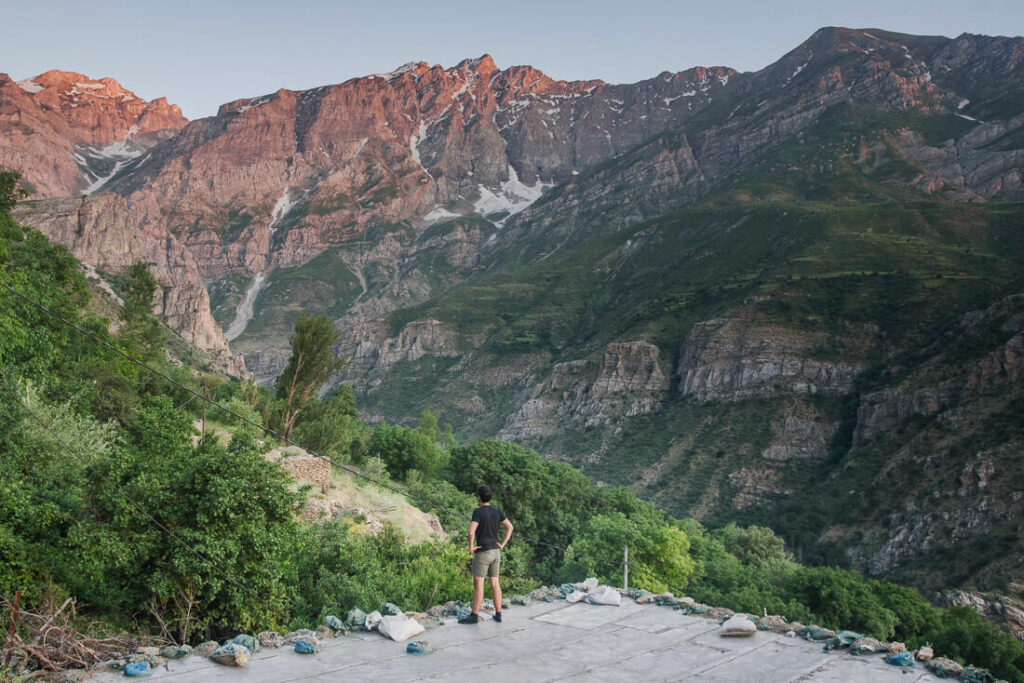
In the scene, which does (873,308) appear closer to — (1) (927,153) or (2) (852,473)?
(2) (852,473)

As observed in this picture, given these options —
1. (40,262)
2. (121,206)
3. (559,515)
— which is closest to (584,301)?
(121,206)

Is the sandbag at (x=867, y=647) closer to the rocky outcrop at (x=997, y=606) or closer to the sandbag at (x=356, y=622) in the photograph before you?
the sandbag at (x=356, y=622)

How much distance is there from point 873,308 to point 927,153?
4680 inches

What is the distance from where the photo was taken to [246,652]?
7.09 metres

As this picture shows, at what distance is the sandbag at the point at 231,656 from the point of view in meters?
6.89

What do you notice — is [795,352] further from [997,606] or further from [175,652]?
[175,652]

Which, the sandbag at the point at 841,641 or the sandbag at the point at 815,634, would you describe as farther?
the sandbag at the point at 815,634

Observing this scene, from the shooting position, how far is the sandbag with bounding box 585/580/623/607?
10.8 m

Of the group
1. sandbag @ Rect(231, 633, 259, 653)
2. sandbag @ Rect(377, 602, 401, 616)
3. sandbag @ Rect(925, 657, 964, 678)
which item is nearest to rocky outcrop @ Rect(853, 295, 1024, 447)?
sandbag @ Rect(925, 657, 964, 678)

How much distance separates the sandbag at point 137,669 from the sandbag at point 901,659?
857 centimetres

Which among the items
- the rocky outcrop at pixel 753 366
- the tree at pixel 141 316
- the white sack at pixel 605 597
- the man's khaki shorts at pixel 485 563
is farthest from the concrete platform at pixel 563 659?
the rocky outcrop at pixel 753 366

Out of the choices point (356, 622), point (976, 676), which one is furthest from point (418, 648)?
point (976, 676)

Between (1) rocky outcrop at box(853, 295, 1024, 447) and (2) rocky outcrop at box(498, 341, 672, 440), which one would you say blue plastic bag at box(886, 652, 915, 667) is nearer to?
(1) rocky outcrop at box(853, 295, 1024, 447)

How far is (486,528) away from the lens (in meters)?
9.62
